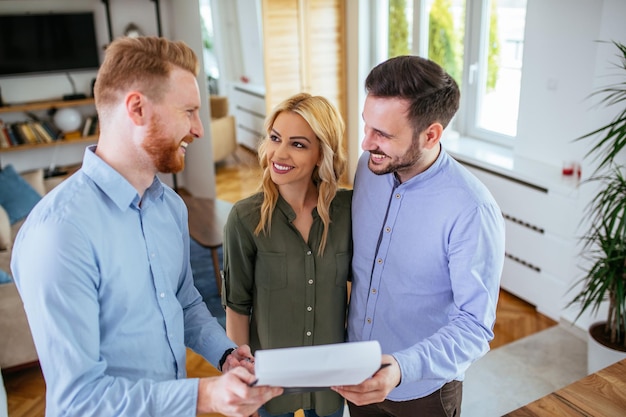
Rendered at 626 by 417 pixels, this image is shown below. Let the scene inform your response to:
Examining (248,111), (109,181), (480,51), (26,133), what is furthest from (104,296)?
(248,111)

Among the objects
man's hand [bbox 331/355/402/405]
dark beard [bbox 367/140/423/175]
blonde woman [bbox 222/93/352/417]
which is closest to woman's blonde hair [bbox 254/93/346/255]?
blonde woman [bbox 222/93/352/417]

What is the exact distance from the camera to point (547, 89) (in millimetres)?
3740

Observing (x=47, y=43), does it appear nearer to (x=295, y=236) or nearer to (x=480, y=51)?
(x=480, y=51)

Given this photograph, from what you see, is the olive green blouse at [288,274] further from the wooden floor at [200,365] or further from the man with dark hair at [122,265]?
the wooden floor at [200,365]

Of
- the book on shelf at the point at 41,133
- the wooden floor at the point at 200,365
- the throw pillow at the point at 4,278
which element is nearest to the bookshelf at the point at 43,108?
the book on shelf at the point at 41,133

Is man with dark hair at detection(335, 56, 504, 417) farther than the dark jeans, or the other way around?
the dark jeans

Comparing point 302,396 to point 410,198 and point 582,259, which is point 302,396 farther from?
point 582,259

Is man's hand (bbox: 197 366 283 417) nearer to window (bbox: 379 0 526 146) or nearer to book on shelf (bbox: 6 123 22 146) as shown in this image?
window (bbox: 379 0 526 146)

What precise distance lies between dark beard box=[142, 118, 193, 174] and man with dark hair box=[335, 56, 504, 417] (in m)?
0.52

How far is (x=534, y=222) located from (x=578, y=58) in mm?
1020

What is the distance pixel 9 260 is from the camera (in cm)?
387

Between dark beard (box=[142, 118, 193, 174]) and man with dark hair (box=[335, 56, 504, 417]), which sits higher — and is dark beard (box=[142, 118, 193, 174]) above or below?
above

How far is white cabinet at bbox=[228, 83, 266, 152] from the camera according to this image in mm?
6070

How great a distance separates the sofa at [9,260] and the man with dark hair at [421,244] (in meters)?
2.27
